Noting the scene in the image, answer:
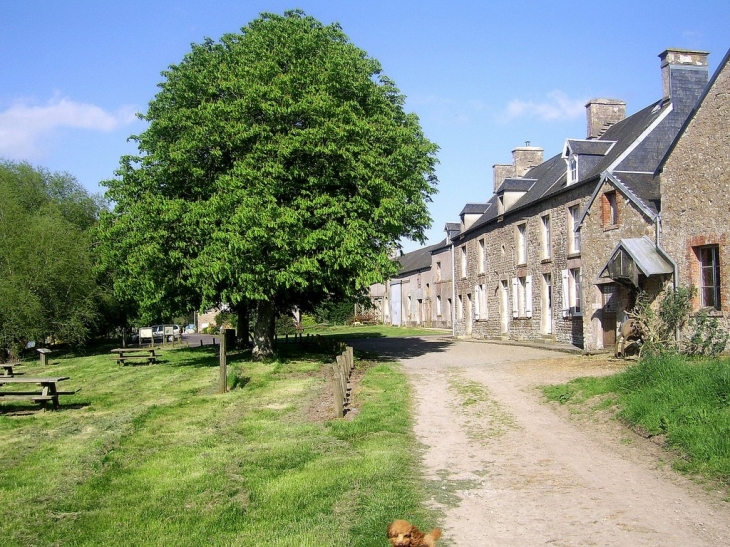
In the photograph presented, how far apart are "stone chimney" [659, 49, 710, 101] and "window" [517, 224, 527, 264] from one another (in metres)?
9.09

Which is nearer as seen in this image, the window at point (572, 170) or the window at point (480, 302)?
the window at point (572, 170)

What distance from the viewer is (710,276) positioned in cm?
1700

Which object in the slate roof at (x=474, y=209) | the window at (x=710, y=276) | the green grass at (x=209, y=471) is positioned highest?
the slate roof at (x=474, y=209)

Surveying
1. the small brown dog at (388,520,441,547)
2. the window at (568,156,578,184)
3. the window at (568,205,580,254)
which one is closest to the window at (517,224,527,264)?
the window at (568,205,580,254)

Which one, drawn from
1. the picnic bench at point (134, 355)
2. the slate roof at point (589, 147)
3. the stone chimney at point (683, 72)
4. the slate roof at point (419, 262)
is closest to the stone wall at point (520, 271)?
the slate roof at point (589, 147)

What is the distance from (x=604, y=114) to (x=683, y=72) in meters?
6.52

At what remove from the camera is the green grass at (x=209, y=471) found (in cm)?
593

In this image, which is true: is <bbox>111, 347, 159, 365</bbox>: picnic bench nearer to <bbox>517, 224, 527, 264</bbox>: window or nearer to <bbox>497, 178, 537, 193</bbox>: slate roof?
<bbox>517, 224, 527, 264</bbox>: window

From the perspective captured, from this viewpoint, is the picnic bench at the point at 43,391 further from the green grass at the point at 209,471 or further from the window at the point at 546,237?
the window at the point at 546,237

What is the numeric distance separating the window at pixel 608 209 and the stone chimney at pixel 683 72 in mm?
4678

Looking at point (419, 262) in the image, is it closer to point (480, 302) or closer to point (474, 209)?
point (474, 209)

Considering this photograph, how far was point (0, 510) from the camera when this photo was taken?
6.66m

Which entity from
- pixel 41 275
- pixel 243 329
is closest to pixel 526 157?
pixel 243 329

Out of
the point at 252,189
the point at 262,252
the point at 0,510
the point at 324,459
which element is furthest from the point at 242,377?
the point at 0,510
